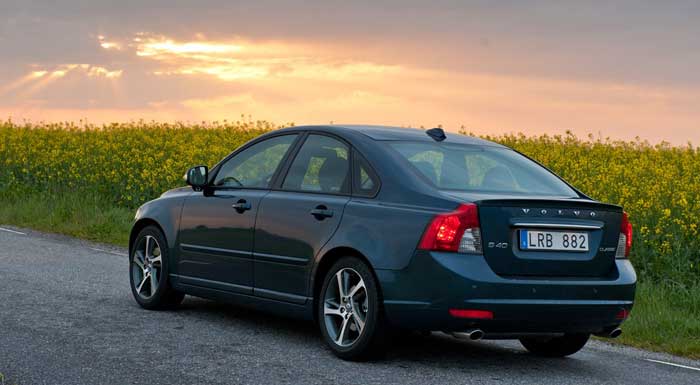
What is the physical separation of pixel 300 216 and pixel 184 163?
1549cm

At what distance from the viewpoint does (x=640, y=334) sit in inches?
372

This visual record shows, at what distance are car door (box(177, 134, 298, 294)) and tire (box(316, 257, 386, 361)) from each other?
0.99m

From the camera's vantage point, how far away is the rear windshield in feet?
24.4

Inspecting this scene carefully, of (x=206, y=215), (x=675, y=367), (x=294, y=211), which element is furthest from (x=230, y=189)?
(x=675, y=367)

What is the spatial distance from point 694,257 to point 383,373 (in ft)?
25.4

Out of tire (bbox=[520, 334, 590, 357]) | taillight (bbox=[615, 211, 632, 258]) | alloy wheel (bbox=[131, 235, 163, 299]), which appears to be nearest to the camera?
taillight (bbox=[615, 211, 632, 258])

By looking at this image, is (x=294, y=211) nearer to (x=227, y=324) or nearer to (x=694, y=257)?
(x=227, y=324)

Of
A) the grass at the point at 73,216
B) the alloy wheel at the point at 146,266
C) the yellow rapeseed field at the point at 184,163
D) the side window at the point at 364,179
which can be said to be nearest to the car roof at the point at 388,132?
the side window at the point at 364,179

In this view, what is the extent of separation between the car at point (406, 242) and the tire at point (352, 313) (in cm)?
1

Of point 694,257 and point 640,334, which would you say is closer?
point 640,334

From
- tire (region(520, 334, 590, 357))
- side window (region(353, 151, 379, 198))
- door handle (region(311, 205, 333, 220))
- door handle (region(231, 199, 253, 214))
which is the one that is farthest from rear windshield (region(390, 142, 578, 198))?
door handle (region(231, 199, 253, 214))

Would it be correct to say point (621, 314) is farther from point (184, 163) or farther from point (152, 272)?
point (184, 163)

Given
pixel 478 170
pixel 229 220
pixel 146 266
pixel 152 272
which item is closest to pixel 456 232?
pixel 478 170

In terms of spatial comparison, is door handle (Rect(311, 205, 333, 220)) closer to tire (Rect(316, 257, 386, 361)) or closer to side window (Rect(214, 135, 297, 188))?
tire (Rect(316, 257, 386, 361))
